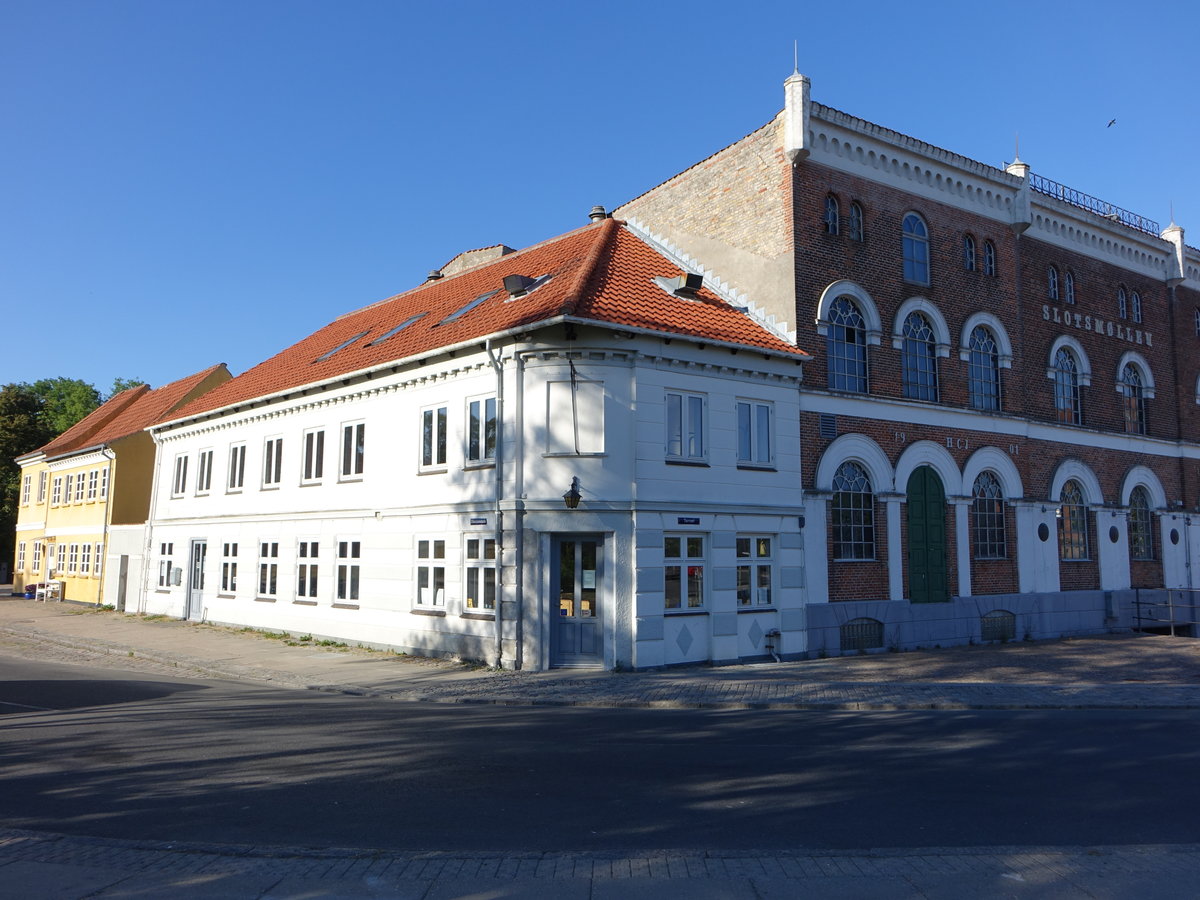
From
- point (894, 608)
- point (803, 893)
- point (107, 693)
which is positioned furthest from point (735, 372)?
point (803, 893)

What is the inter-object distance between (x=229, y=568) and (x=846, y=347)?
19.2 metres

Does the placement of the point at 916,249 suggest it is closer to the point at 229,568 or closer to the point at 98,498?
the point at 229,568

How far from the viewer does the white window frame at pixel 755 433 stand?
1905 cm

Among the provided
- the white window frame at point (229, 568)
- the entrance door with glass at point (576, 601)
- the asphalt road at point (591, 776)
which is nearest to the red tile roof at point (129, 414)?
the white window frame at point (229, 568)

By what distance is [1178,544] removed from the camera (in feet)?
96.4

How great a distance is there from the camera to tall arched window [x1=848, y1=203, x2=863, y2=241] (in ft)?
71.3

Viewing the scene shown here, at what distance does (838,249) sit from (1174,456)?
54.8 ft

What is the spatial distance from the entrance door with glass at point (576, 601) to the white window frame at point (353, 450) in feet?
23.6

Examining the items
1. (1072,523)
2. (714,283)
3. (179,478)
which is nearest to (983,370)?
(1072,523)

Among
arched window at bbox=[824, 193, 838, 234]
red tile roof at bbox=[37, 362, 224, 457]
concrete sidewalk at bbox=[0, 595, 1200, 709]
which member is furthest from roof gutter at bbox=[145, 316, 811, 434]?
red tile roof at bbox=[37, 362, 224, 457]

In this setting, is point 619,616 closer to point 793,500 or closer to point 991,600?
point 793,500

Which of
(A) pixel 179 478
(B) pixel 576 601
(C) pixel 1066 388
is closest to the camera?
(B) pixel 576 601

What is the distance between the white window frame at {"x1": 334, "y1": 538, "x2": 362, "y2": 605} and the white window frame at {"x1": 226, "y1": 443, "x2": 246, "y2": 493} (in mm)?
6567

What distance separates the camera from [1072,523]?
26.2 metres
